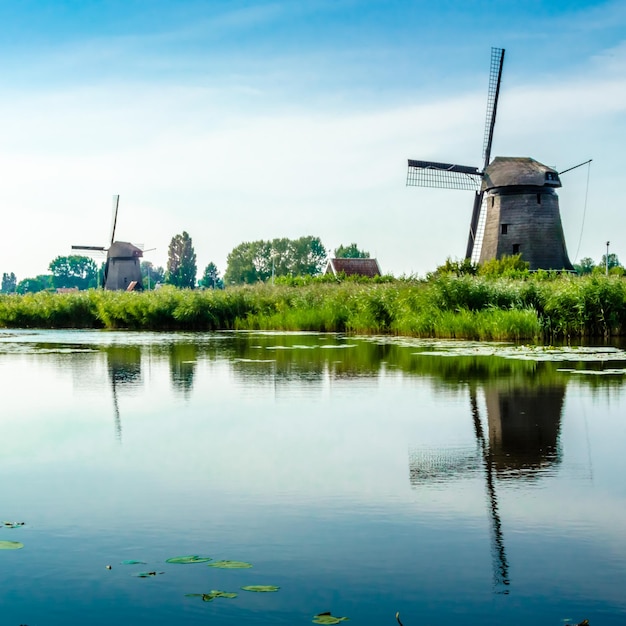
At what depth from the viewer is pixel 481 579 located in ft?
14.0

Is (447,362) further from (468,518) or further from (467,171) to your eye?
(467,171)

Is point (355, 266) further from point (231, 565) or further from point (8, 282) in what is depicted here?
point (8, 282)

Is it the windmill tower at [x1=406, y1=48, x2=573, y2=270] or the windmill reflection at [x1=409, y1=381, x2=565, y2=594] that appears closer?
the windmill reflection at [x1=409, y1=381, x2=565, y2=594]

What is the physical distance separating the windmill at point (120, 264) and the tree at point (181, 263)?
31762 millimetres

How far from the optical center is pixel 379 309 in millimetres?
26984

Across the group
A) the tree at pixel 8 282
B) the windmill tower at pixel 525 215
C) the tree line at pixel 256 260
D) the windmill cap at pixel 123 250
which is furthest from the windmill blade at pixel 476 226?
the tree at pixel 8 282

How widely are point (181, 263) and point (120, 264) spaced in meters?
37.4

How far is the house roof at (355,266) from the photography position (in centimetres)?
6266

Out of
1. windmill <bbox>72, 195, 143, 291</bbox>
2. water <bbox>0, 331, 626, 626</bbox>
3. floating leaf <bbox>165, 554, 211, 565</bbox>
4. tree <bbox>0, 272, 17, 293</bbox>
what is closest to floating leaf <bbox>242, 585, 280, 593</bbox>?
water <bbox>0, 331, 626, 626</bbox>

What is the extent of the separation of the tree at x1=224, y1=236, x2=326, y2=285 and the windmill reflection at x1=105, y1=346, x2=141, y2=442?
280ft

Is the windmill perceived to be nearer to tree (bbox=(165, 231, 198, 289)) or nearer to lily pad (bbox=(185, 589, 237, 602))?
tree (bbox=(165, 231, 198, 289))

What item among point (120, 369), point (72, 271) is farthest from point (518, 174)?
point (72, 271)

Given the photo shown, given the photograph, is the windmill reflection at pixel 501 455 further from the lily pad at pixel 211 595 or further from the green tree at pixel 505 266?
the green tree at pixel 505 266

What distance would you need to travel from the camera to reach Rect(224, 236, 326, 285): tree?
108m
